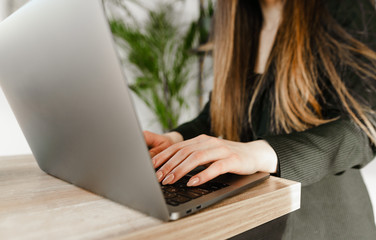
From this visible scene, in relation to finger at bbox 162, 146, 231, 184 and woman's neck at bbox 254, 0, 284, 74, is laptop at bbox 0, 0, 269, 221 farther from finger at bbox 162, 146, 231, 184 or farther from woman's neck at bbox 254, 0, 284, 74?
woman's neck at bbox 254, 0, 284, 74

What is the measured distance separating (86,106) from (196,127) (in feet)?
2.36

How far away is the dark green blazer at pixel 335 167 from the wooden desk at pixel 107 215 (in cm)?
6

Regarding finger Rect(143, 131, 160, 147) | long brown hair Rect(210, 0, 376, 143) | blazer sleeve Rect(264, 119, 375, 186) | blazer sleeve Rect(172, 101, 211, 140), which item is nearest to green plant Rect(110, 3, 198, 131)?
blazer sleeve Rect(172, 101, 211, 140)

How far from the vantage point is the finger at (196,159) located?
357 mm

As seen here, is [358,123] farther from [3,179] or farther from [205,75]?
[205,75]

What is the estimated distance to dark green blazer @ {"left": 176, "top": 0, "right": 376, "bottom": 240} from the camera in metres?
0.48

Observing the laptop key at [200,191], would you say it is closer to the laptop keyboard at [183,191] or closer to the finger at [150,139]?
the laptop keyboard at [183,191]

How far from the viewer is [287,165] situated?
457mm

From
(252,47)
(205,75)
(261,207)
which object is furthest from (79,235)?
(205,75)

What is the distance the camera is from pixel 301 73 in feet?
2.48

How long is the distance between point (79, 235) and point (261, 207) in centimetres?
21

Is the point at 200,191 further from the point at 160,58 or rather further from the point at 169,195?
the point at 160,58

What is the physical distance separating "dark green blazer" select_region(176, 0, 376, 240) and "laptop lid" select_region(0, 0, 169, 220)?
0.23m

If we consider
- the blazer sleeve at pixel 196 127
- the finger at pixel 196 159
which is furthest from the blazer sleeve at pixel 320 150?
the blazer sleeve at pixel 196 127
